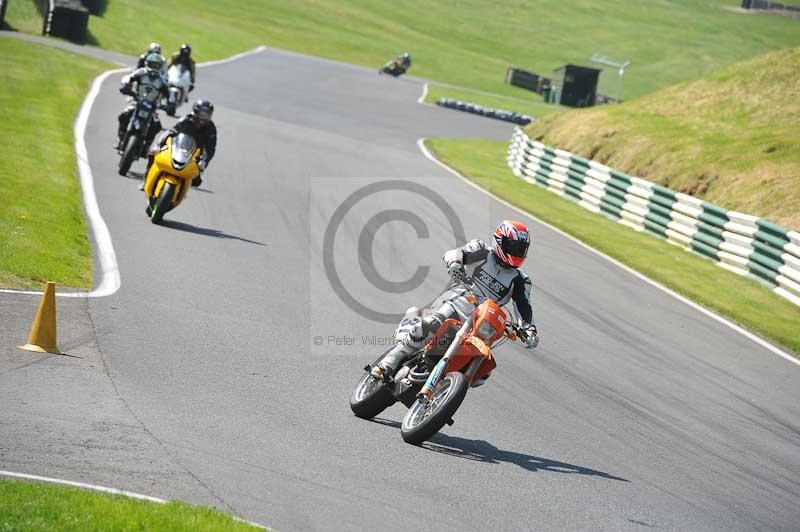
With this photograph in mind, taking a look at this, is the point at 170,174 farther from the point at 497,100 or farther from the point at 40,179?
the point at 497,100

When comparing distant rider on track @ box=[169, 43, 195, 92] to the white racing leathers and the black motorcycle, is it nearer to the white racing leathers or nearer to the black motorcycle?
the black motorcycle

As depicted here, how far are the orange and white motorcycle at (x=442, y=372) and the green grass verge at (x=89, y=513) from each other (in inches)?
88.9

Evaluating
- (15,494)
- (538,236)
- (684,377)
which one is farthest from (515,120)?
(15,494)

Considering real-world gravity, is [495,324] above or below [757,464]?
above

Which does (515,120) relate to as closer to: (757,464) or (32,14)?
(32,14)

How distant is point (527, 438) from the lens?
29.9ft

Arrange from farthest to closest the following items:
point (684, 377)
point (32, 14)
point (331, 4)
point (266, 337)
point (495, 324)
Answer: point (331, 4), point (32, 14), point (684, 377), point (266, 337), point (495, 324)

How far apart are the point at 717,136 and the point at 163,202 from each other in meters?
19.6

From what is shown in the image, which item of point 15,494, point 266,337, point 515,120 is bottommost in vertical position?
point 515,120

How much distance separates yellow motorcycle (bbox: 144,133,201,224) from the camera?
1565cm

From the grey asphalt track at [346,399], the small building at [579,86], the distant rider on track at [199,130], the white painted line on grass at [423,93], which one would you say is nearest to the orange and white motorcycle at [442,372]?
the grey asphalt track at [346,399]

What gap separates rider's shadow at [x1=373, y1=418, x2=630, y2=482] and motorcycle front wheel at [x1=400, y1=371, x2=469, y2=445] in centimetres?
20

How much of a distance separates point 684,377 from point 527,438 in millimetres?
3939

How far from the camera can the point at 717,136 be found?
30.8 metres
